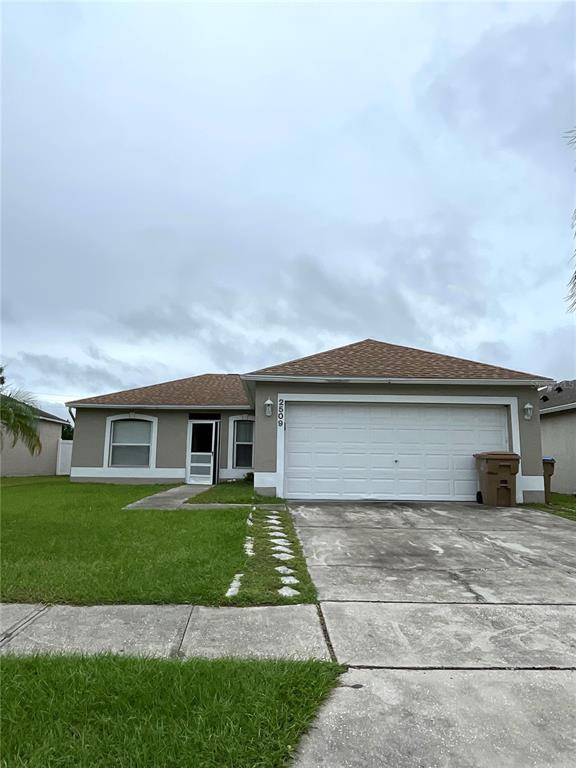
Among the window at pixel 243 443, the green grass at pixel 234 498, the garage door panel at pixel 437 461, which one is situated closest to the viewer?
the green grass at pixel 234 498

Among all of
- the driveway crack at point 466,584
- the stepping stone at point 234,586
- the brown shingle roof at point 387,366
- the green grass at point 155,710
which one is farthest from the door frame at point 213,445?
the green grass at point 155,710

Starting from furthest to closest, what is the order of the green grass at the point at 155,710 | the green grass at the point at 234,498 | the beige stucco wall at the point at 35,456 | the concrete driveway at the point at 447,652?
the beige stucco wall at the point at 35,456 < the green grass at the point at 234,498 < the concrete driveway at the point at 447,652 < the green grass at the point at 155,710

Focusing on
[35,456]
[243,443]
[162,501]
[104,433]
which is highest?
[104,433]

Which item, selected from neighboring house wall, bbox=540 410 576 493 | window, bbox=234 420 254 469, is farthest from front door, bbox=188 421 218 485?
neighboring house wall, bbox=540 410 576 493

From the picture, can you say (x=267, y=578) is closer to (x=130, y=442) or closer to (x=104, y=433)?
(x=130, y=442)

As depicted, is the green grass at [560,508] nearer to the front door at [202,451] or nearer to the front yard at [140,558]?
the front yard at [140,558]

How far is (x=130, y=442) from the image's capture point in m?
15.7

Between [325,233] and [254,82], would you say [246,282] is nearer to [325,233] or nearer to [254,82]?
[325,233]

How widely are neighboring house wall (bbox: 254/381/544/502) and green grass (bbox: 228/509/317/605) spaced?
4760 millimetres

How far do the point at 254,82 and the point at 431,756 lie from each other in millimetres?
10237

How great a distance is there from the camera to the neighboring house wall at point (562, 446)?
1510 cm

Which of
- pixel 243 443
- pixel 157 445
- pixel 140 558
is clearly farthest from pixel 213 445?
pixel 140 558

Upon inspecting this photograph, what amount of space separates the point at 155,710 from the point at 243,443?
1390cm

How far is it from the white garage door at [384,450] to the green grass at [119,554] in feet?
10.1
